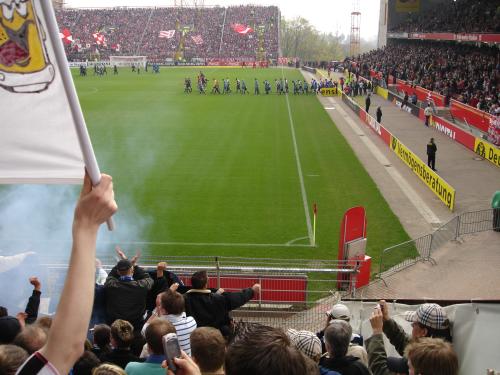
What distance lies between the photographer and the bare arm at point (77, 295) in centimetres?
193

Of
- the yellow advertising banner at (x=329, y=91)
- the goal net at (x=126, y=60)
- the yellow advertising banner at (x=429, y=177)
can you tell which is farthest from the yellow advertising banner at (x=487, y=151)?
the goal net at (x=126, y=60)

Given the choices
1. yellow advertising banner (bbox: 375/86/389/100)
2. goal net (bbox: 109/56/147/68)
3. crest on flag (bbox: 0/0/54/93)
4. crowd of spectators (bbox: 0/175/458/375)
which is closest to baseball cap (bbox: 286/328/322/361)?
crowd of spectators (bbox: 0/175/458/375)

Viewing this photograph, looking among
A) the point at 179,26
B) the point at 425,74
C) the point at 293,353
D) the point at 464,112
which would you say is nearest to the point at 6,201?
the point at 293,353

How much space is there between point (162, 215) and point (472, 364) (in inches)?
502

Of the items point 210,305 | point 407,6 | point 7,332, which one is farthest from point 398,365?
point 407,6

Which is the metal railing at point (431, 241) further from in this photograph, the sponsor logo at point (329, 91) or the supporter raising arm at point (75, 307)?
the sponsor logo at point (329, 91)

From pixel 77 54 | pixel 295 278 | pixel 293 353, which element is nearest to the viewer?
pixel 293 353

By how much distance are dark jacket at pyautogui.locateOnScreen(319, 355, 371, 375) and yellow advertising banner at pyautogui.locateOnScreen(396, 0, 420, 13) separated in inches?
2417

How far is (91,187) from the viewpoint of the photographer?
2.28m

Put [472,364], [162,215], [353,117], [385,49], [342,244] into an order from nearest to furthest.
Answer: [472,364]
[342,244]
[162,215]
[353,117]
[385,49]

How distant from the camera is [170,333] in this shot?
348 cm

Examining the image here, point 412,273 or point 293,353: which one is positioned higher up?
point 293,353

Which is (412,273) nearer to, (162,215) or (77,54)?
(162,215)

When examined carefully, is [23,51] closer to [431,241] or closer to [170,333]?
[170,333]
